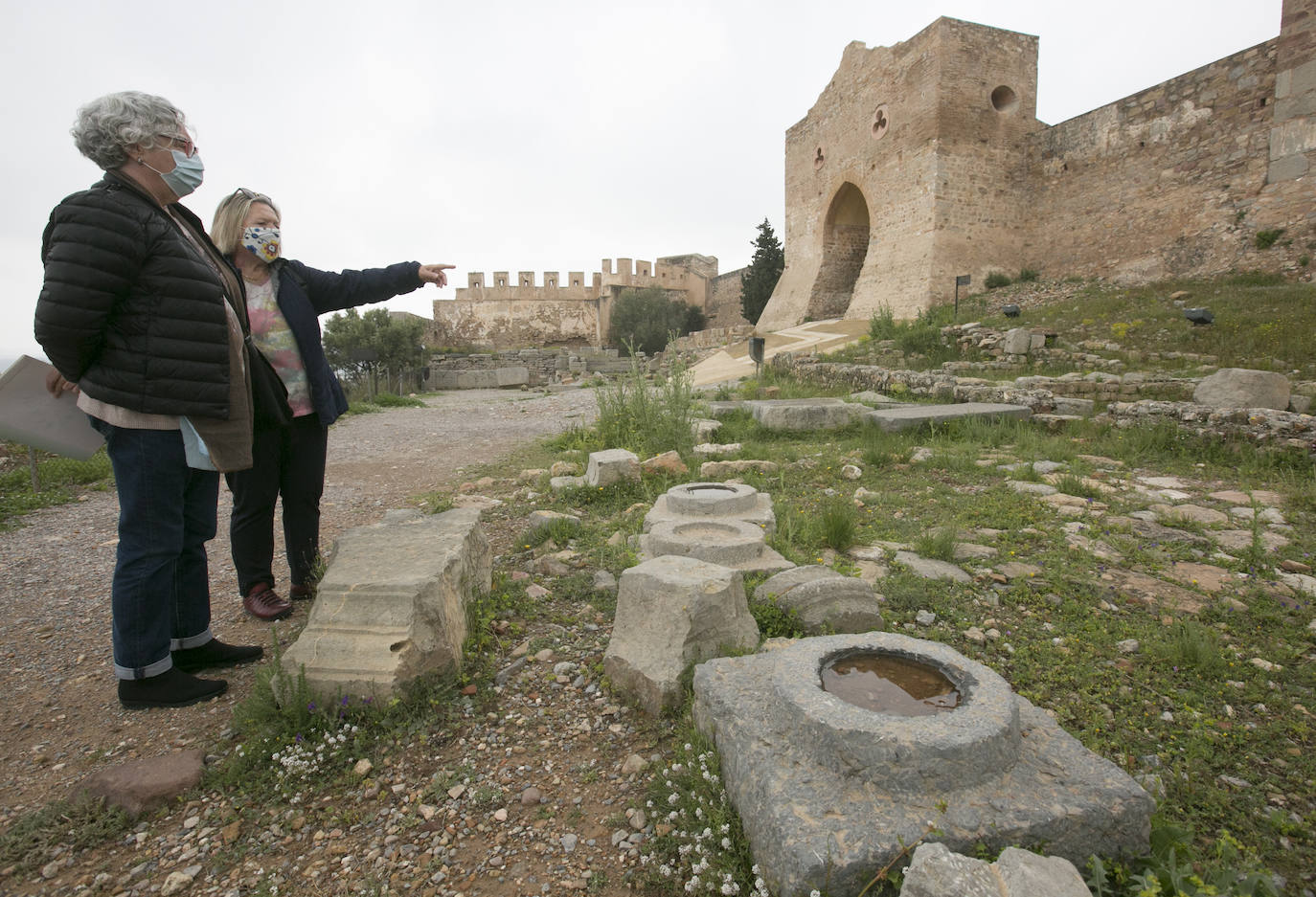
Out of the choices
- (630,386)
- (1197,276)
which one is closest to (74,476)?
(630,386)

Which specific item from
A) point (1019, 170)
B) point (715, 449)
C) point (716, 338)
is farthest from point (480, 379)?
point (1019, 170)

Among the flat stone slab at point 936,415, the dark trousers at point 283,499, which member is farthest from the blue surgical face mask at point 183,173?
the flat stone slab at point 936,415

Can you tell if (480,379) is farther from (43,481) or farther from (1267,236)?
(1267,236)

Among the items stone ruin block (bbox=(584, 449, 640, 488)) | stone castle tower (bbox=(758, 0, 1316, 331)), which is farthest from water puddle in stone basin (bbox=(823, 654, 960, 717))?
stone castle tower (bbox=(758, 0, 1316, 331))

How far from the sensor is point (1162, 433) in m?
5.42

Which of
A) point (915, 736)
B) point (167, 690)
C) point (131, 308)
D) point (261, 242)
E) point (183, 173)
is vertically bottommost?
point (167, 690)

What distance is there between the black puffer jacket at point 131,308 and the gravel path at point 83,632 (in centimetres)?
102

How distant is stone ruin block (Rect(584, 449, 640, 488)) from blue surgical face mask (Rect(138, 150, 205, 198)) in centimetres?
283

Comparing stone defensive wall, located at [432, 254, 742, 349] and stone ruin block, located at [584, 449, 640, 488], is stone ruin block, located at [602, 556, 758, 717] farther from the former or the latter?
stone defensive wall, located at [432, 254, 742, 349]

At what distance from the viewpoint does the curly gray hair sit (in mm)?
2053

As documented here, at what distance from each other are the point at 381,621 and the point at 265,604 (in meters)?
0.98

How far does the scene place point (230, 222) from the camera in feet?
8.66

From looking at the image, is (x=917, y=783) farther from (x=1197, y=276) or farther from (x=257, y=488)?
(x=1197, y=276)

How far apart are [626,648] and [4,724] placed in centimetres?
203
